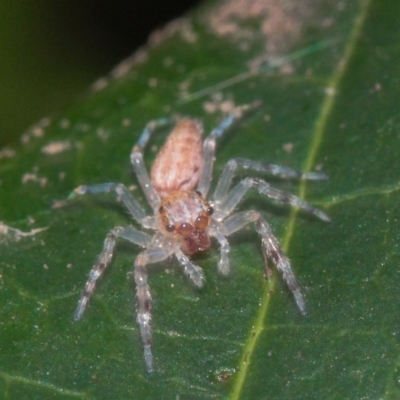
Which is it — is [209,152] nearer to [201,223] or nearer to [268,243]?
[201,223]

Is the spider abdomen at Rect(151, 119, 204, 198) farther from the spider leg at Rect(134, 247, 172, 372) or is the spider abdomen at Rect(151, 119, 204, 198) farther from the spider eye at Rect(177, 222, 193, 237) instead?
the spider leg at Rect(134, 247, 172, 372)

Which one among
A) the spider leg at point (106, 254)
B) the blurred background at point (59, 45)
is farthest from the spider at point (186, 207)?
the blurred background at point (59, 45)

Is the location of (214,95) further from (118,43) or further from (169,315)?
(169,315)

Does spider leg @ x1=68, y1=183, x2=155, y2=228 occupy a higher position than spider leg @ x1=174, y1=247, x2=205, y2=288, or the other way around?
spider leg @ x1=68, y1=183, x2=155, y2=228

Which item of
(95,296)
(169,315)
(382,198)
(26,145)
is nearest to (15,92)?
(26,145)

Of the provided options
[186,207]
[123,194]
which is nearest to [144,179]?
[123,194]

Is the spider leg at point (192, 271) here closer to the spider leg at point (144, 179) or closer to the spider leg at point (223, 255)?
the spider leg at point (223, 255)

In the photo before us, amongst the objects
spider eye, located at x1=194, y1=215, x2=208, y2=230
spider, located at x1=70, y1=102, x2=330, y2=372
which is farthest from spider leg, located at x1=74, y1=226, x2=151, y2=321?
spider eye, located at x1=194, y1=215, x2=208, y2=230

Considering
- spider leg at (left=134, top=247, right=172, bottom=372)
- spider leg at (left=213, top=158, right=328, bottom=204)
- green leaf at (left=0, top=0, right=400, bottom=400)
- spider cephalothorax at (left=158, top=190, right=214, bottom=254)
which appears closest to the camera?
green leaf at (left=0, top=0, right=400, bottom=400)

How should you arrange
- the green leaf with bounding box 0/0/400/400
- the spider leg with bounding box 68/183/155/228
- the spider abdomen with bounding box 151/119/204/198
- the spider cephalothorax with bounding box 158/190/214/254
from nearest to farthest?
the green leaf with bounding box 0/0/400/400, the spider cephalothorax with bounding box 158/190/214/254, the spider leg with bounding box 68/183/155/228, the spider abdomen with bounding box 151/119/204/198
